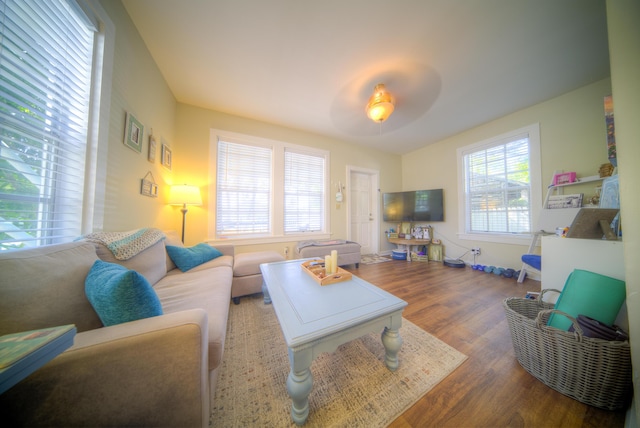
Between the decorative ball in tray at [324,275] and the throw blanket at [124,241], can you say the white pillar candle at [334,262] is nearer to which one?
the decorative ball in tray at [324,275]

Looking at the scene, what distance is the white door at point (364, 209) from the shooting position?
4.01 metres

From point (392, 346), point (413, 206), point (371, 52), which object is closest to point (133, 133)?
point (371, 52)

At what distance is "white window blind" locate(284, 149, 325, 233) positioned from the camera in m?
3.28

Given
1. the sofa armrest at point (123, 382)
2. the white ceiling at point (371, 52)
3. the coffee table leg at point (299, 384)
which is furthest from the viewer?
the white ceiling at point (371, 52)

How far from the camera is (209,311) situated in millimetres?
1024

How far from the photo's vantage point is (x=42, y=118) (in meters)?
0.98

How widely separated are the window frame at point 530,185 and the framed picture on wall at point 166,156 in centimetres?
487

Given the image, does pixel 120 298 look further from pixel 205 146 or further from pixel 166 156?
pixel 205 146

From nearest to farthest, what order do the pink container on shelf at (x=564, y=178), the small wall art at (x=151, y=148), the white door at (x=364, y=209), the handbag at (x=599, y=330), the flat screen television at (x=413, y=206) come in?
the handbag at (x=599, y=330) → the small wall art at (x=151, y=148) → the pink container on shelf at (x=564, y=178) → the flat screen television at (x=413, y=206) → the white door at (x=364, y=209)

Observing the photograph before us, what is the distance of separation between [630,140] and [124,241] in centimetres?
272

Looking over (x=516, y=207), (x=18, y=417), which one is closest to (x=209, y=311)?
(x=18, y=417)

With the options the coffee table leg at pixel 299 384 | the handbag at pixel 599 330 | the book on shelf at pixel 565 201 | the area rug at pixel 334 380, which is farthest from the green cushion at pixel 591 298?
the book on shelf at pixel 565 201

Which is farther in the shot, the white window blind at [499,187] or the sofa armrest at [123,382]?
the white window blind at [499,187]

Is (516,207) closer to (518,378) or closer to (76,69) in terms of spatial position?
(518,378)
